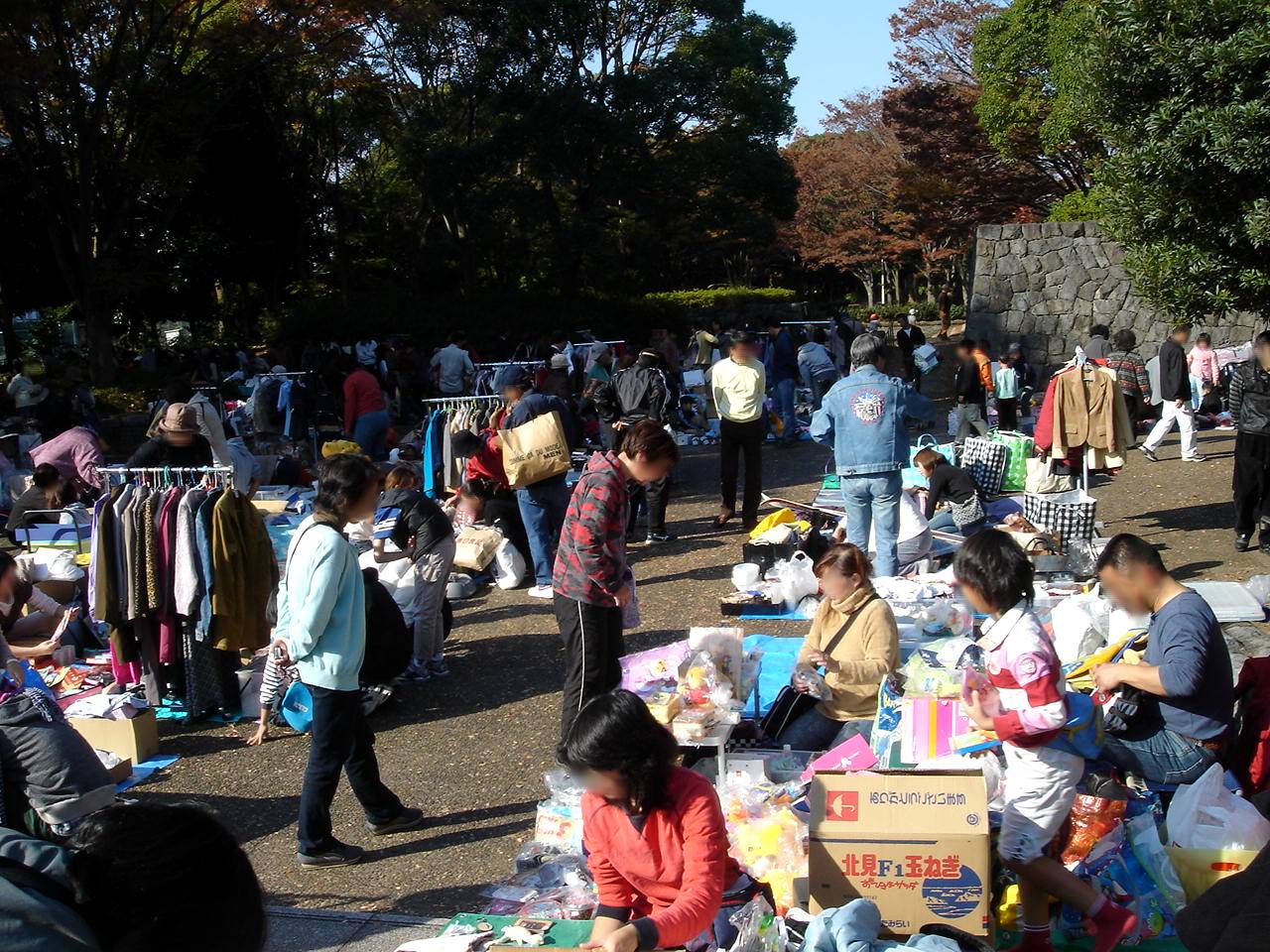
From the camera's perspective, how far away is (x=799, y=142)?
137 ft

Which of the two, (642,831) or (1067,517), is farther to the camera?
(1067,517)

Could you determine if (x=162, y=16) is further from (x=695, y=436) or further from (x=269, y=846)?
(x=269, y=846)

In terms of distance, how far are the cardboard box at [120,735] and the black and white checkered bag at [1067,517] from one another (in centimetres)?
643

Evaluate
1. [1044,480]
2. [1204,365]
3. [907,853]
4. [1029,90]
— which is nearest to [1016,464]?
[1044,480]

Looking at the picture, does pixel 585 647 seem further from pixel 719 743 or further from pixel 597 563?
pixel 719 743

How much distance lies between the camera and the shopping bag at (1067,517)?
8508mm

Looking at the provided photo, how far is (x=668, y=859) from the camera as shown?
3.34m

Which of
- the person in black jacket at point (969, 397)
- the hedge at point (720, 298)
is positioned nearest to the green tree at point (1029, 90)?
the hedge at point (720, 298)

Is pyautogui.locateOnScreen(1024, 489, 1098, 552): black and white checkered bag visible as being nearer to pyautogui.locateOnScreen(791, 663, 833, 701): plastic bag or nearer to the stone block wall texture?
pyautogui.locateOnScreen(791, 663, 833, 701): plastic bag

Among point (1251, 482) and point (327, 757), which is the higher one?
point (1251, 482)

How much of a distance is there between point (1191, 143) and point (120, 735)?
7.85m

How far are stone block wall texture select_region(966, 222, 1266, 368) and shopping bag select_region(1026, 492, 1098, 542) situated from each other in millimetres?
12008

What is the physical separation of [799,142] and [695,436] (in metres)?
29.3

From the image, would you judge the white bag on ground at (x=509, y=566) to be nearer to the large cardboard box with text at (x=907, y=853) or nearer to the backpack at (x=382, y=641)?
the backpack at (x=382, y=641)
